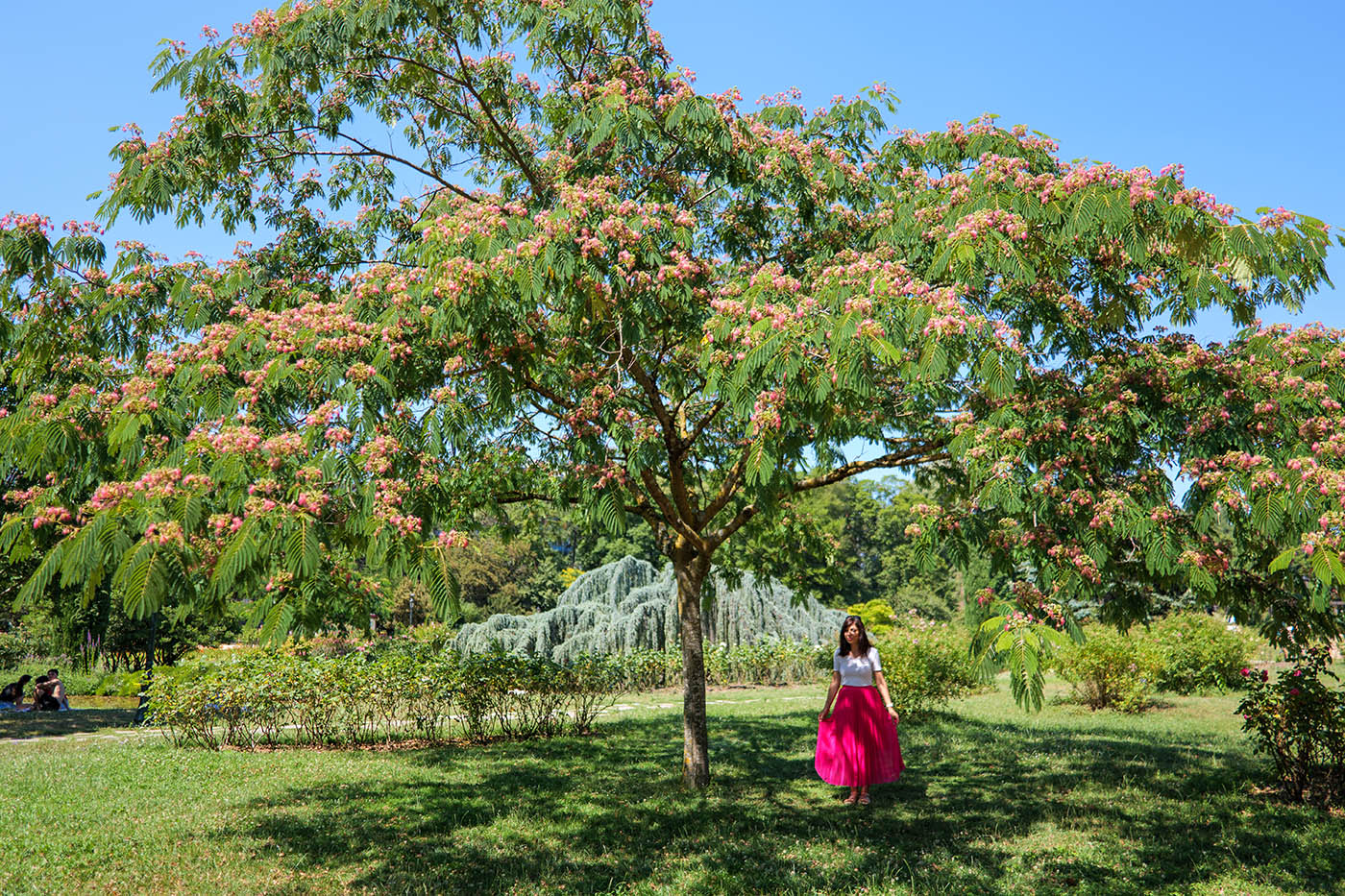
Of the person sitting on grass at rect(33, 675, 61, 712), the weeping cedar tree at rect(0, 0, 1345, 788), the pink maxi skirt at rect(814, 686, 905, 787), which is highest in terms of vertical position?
the weeping cedar tree at rect(0, 0, 1345, 788)

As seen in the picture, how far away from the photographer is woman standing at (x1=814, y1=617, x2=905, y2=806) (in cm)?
721

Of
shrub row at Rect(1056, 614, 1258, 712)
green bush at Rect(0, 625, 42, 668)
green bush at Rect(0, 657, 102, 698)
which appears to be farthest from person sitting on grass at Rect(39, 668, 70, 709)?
shrub row at Rect(1056, 614, 1258, 712)

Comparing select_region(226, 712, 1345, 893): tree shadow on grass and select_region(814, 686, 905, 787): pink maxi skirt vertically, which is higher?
select_region(814, 686, 905, 787): pink maxi skirt

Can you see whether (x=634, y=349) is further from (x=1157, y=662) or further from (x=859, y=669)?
(x=1157, y=662)

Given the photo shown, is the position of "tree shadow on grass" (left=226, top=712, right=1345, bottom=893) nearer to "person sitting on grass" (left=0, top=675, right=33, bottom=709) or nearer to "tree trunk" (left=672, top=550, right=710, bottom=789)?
"tree trunk" (left=672, top=550, right=710, bottom=789)

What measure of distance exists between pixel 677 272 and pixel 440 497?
2.11 metres

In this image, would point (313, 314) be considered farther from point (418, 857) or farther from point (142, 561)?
point (418, 857)

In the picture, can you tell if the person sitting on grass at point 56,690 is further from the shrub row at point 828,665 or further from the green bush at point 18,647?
the green bush at point 18,647

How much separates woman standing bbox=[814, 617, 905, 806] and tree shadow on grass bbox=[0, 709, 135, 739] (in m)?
12.5

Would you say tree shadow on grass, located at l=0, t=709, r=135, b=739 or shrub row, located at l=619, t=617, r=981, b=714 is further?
shrub row, located at l=619, t=617, r=981, b=714

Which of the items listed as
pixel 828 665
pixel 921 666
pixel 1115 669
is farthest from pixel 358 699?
pixel 828 665

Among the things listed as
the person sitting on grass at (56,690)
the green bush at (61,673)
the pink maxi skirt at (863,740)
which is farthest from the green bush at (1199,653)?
the green bush at (61,673)

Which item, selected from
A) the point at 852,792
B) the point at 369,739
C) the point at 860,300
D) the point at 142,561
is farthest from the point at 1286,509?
the point at 369,739

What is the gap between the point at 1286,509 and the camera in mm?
4496
